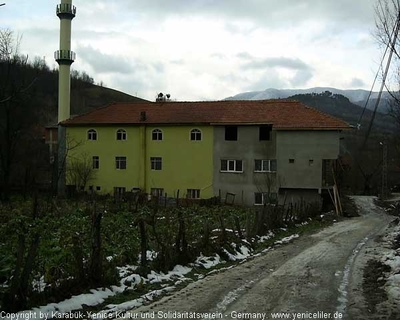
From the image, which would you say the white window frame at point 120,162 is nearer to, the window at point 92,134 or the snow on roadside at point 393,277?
the window at point 92,134

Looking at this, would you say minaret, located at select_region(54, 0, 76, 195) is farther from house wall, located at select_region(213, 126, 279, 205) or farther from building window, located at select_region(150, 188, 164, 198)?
house wall, located at select_region(213, 126, 279, 205)

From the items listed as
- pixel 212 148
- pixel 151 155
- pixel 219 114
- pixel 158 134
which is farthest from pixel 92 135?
pixel 219 114

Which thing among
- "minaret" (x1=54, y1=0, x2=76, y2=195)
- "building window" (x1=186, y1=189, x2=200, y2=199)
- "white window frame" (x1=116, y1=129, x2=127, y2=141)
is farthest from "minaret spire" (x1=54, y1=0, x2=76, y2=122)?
"building window" (x1=186, y1=189, x2=200, y2=199)

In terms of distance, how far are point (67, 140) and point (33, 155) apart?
11.7 m

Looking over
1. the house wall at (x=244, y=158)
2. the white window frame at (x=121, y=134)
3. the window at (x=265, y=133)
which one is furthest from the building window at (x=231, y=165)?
the white window frame at (x=121, y=134)

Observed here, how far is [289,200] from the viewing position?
37.9 m

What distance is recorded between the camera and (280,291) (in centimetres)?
935

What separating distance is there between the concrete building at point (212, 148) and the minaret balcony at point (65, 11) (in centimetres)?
1075

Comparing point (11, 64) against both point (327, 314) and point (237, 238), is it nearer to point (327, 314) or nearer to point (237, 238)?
point (237, 238)

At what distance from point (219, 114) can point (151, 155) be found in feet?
23.0

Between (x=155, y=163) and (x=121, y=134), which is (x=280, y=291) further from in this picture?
(x=121, y=134)

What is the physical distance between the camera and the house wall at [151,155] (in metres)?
40.6

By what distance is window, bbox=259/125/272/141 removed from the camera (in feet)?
128

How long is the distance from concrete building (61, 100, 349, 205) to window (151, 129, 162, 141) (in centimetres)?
9
